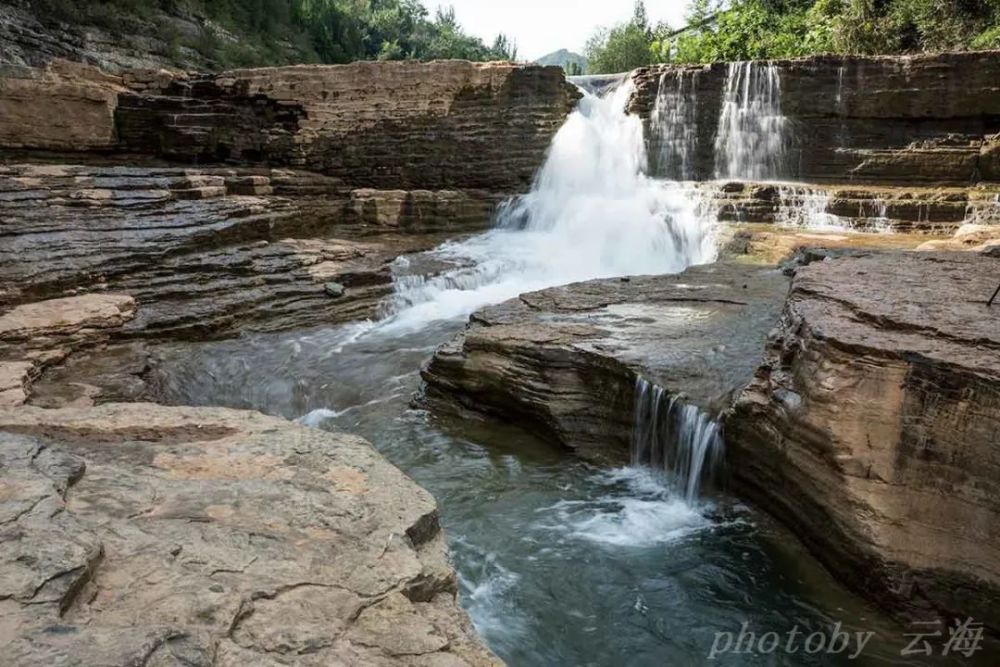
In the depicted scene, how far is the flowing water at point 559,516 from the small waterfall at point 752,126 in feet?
19.6

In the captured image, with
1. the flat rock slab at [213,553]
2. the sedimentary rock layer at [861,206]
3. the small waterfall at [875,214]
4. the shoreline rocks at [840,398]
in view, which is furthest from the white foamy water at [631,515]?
the small waterfall at [875,214]

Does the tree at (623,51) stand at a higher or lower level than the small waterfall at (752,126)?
higher

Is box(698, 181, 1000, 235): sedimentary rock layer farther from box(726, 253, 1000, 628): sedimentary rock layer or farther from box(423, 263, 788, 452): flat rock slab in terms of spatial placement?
box(726, 253, 1000, 628): sedimentary rock layer

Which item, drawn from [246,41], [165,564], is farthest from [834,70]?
[246,41]

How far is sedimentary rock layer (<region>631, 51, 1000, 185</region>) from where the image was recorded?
37.0ft

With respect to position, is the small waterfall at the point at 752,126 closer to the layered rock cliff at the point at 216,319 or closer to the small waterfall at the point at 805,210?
the small waterfall at the point at 805,210

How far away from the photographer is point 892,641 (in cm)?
333

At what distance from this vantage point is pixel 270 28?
80.0 ft

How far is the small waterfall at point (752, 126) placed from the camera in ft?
40.5

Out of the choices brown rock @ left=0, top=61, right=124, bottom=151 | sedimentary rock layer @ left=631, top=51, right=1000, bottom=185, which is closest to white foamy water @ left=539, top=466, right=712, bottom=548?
sedimentary rock layer @ left=631, top=51, right=1000, bottom=185

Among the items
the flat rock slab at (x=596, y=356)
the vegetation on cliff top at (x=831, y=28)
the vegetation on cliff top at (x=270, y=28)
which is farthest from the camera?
the vegetation on cliff top at (x=270, y=28)

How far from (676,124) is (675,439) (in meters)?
9.48

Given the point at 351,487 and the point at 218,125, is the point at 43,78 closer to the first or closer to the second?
the point at 218,125

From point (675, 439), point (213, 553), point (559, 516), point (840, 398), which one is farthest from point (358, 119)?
point (213, 553)
